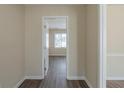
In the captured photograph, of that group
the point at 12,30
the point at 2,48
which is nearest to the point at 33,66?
the point at 12,30

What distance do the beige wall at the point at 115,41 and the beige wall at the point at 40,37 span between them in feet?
2.75

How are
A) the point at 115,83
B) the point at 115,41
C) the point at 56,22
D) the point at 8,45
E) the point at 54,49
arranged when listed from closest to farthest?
the point at 8,45, the point at 115,83, the point at 115,41, the point at 56,22, the point at 54,49

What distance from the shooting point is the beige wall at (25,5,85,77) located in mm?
4535

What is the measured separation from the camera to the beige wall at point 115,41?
4449 mm

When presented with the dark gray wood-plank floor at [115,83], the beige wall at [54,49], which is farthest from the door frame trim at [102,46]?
the beige wall at [54,49]

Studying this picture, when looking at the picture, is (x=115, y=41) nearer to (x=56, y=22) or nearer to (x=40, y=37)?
(x=40, y=37)

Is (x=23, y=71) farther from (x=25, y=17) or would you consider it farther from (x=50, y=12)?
(x=50, y=12)

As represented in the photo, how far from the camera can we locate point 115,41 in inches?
178

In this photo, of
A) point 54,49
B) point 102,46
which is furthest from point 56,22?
point 102,46

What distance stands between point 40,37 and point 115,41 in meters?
2.38

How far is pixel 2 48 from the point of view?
9.02 ft

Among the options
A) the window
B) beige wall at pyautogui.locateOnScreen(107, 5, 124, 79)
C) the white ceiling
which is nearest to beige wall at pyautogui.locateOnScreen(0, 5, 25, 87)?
the white ceiling

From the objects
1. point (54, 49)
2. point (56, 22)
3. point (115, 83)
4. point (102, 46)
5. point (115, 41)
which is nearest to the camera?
point (102, 46)
